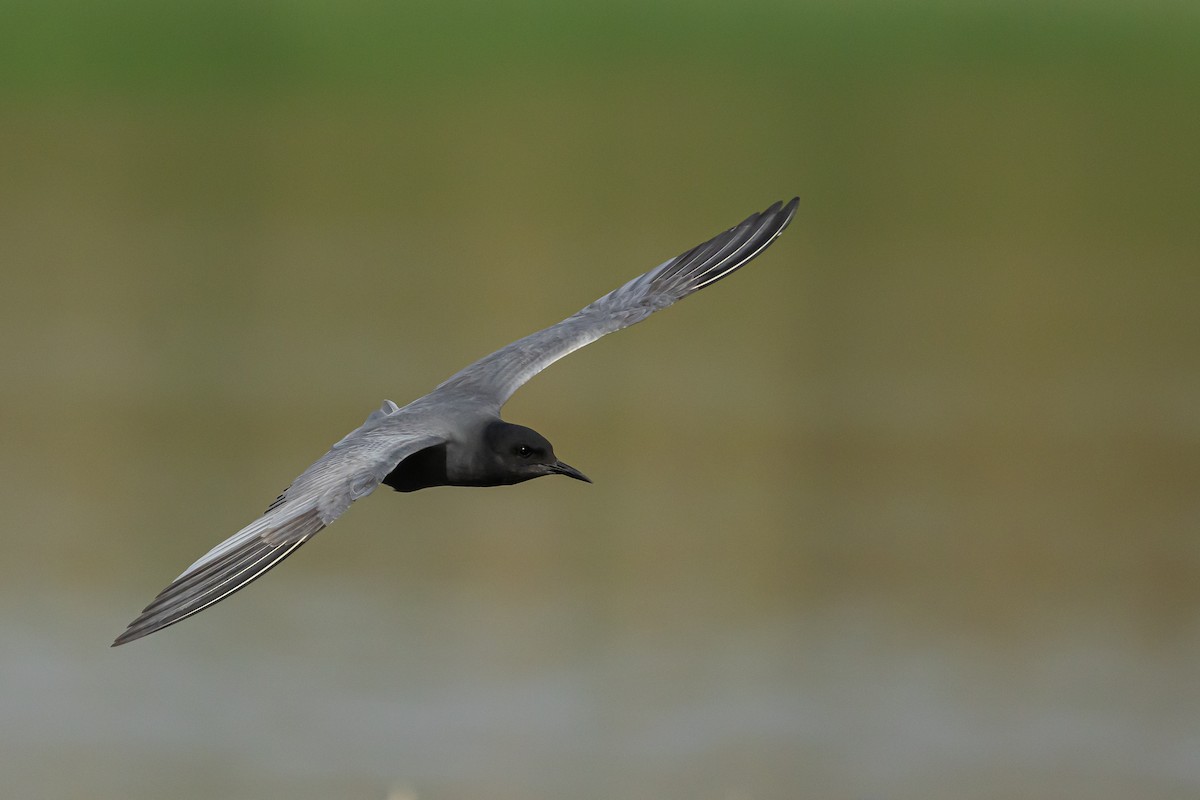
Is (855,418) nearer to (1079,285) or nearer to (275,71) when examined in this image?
(1079,285)

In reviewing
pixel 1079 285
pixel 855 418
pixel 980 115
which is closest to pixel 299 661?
pixel 855 418

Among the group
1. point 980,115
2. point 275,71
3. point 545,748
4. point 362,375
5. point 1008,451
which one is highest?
point 275,71

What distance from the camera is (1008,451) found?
46.9ft

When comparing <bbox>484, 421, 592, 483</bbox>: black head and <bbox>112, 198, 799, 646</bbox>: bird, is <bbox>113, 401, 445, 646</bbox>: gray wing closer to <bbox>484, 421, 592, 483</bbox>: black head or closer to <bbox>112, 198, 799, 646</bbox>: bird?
<bbox>112, 198, 799, 646</bbox>: bird

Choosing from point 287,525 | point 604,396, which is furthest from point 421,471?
point 604,396

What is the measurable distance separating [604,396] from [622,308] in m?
5.65

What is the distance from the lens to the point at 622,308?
945 centimetres

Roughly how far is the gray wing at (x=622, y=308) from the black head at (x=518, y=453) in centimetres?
52

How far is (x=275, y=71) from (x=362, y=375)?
11014 millimetres

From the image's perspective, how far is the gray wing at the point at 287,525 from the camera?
6.47 metres

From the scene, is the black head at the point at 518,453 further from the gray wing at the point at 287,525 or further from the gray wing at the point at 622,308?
the gray wing at the point at 622,308

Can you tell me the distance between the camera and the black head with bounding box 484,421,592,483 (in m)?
8.12

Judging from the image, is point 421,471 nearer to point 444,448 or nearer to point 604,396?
point 444,448

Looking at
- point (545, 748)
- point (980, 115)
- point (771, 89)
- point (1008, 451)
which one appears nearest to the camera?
point (545, 748)
